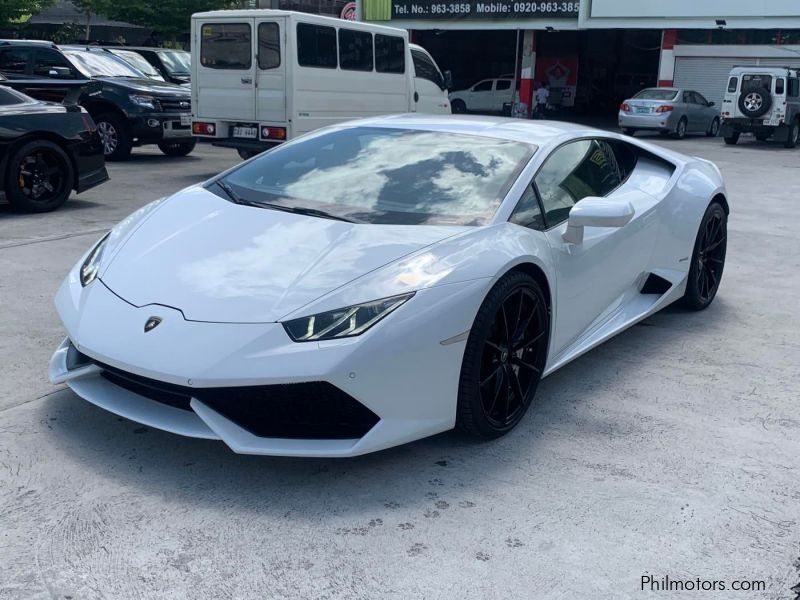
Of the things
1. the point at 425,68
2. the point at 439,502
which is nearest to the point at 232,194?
the point at 439,502

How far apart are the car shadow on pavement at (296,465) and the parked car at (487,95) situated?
1180 inches

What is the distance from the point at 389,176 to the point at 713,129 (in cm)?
2428

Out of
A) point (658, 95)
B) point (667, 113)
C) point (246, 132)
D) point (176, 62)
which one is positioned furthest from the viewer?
point (658, 95)

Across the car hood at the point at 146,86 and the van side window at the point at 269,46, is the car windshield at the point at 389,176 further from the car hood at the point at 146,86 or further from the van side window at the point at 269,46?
the car hood at the point at 146,86

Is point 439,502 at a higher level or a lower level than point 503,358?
lower

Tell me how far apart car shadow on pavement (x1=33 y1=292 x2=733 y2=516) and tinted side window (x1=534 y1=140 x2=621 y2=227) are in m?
0.98

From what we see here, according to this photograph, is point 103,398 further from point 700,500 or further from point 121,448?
point 700,500

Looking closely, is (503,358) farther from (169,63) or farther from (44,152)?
(169,63)

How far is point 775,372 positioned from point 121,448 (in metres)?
3.26

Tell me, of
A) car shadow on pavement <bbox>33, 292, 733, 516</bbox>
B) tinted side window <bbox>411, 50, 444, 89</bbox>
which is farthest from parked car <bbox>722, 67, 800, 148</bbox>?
car shadow on pavement <bbox>33, 292, 733, 516</bbox>

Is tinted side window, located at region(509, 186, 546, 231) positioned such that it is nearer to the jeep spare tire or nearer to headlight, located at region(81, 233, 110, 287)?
headlight, located at region(81, 233, 110, 287)

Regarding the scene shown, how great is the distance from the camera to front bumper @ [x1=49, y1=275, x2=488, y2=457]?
9.48 feet

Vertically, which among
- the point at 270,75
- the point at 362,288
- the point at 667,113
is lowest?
the point at 667,113

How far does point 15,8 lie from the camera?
1160 inches
